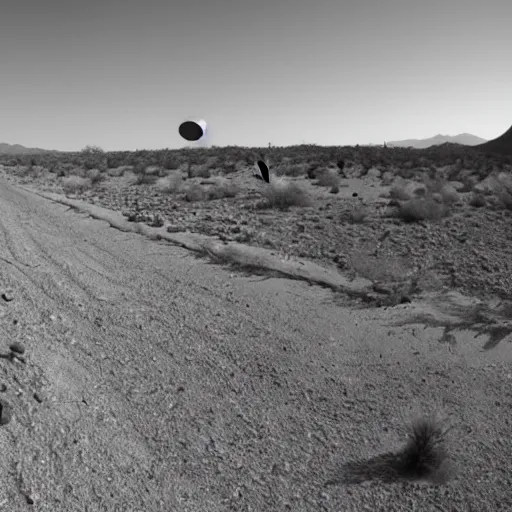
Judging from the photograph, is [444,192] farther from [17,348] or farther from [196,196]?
[17,348]

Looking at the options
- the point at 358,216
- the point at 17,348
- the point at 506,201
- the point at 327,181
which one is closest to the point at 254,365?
the point at 17,348

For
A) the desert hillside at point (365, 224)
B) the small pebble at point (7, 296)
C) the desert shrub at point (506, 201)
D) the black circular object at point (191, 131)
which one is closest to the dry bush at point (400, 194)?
the desert hillside at point (365, 224)

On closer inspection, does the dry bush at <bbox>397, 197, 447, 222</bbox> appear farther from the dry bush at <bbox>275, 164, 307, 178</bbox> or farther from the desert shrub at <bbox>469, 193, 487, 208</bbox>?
the dry bush at <bbox>275, 164, 307, 178</bbox>

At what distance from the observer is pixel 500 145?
5903 cm

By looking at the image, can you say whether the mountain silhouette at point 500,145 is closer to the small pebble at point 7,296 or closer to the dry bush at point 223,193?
the dry bush at point 223,193

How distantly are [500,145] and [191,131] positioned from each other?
64.2 meters

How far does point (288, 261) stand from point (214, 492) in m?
5.45

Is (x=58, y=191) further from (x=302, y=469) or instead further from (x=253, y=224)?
(x=302, y=469)

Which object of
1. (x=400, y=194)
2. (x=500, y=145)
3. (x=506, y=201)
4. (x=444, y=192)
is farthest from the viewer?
(x=500, y=145)

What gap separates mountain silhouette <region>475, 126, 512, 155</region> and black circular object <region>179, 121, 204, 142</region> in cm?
6020

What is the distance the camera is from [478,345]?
5.64 m

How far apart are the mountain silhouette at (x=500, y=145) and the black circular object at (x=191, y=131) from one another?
6020 cm

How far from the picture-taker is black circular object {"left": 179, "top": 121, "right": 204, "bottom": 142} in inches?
250

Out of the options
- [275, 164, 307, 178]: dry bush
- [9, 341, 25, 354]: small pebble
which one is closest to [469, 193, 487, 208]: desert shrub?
[275, 164, 307, 178]: dry bush
